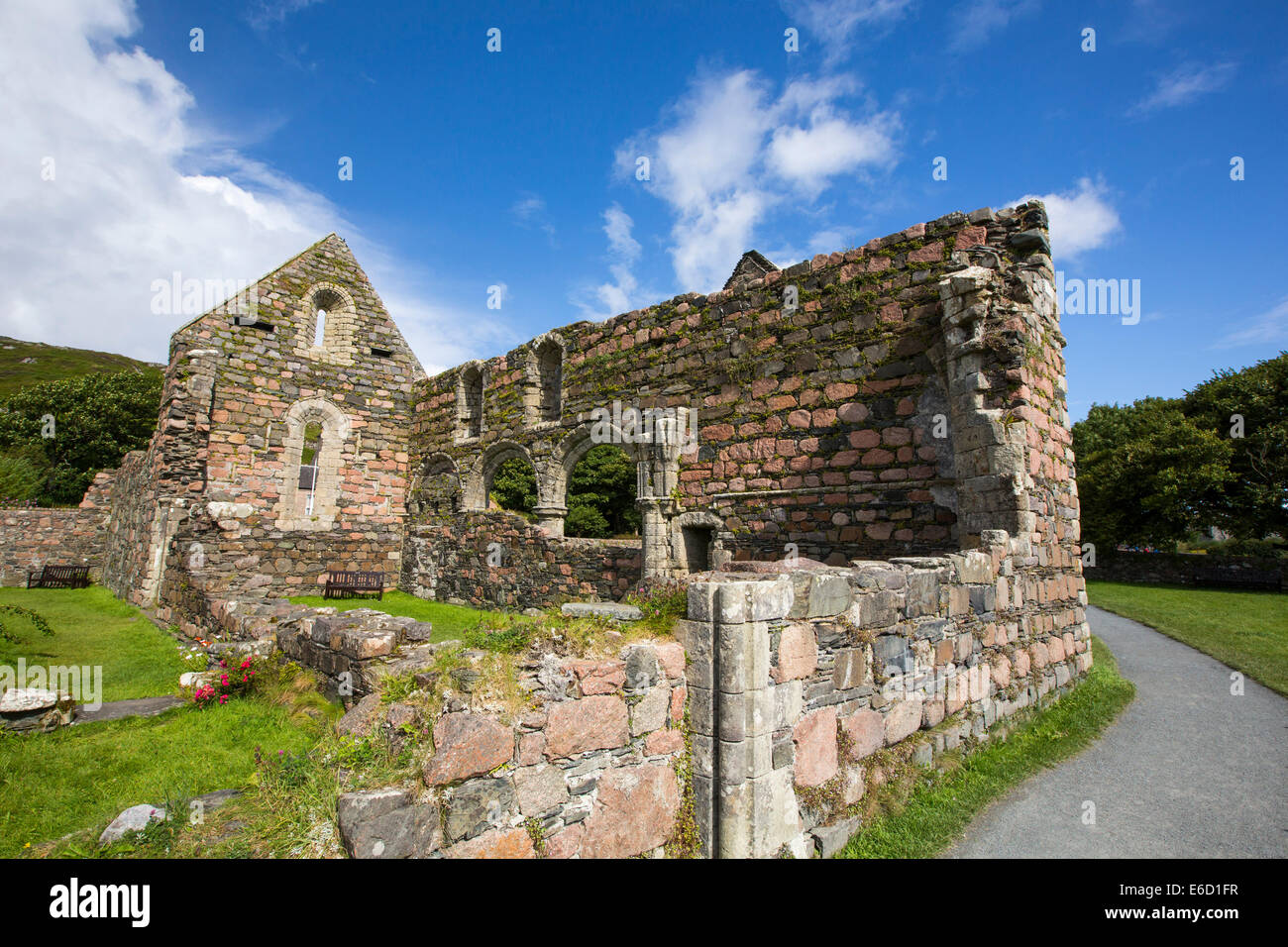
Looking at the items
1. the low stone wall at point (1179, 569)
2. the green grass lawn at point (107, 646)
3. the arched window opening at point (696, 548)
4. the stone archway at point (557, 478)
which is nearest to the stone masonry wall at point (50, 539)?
the green grass lawn at point (107, 646)

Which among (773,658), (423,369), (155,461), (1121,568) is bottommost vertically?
(1121,568)

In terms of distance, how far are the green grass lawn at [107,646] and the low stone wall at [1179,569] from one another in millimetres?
32954

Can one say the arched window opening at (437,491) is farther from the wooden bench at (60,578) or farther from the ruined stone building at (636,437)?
the wooden bench at (60,578)

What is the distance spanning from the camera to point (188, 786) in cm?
484

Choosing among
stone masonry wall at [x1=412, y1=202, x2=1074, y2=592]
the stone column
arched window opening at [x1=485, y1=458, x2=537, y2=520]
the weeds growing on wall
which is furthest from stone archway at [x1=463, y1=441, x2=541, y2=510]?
arched window opening at [x1=485, y1=458, x2=537, y2=520]

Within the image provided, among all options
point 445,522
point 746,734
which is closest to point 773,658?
point 746,734

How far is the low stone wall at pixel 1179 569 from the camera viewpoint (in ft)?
76.9

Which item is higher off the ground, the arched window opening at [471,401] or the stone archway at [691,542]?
the arched window opening at [471,401]

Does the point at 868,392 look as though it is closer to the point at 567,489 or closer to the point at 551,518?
the point at 551,518

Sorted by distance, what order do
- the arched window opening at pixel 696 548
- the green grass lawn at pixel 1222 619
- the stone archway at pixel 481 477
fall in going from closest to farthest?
the green grass lawn at pixel 1222 619 < the arched window opening at pixel 696 548 < the stone archway at pixel 481 477

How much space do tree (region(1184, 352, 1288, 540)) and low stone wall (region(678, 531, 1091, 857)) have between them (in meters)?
30.0

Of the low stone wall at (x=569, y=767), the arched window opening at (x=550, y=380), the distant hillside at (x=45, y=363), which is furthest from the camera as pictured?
the distant hillside at (x=45, y=363)
